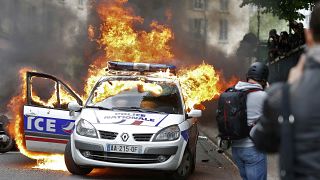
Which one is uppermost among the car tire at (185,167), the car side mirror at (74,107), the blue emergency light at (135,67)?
the blue emergency light at (135,67)

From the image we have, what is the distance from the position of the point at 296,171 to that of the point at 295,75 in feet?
1.49

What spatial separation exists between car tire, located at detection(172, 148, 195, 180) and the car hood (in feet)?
1.81

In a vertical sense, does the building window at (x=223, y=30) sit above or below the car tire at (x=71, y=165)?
above

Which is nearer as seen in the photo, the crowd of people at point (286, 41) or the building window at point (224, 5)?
the crowd of people at point (286, 41)

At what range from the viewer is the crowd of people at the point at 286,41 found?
1555 cm

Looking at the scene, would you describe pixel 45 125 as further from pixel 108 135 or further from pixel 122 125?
pixel 122 125

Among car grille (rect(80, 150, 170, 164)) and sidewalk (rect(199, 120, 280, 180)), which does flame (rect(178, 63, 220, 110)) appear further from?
car grille (rect(80, 150, 170, 164))

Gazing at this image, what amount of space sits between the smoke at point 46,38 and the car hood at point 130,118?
29.7 ft

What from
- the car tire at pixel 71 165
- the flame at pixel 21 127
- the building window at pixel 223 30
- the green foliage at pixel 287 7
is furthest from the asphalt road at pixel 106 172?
the building window at pixel 223 30

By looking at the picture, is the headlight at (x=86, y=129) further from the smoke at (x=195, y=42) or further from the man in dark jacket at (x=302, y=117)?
the smoke at (x=195, y=42)

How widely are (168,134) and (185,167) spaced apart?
0.70 metres

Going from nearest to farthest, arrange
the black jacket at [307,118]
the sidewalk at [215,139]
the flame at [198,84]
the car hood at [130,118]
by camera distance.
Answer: the black jacket at [307,118]
the car hood at [130,118]
the sidewalk at [215,139]
the flame at [198,84]

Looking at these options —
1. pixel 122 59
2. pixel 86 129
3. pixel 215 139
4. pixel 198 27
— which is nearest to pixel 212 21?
pixel 198 27

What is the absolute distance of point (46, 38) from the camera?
18.5m
